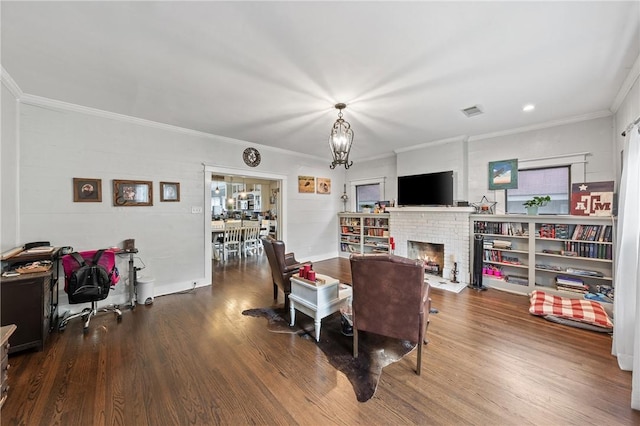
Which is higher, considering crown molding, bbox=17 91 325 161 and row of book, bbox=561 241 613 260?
crown molding, bbox=17 91 325 161

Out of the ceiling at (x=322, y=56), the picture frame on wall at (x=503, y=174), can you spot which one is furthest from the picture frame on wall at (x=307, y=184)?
the picture frame on wall at (x=503, y=174)

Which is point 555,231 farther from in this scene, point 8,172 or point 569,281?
point 8,172

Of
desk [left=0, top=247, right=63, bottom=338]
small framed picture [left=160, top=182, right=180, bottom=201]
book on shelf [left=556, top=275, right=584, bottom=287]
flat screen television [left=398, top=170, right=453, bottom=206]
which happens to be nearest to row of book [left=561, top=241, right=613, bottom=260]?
book on shelf [left=556, top=275, right=584, bottom=287]

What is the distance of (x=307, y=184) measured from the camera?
619cm

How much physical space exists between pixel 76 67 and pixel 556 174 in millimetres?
6504

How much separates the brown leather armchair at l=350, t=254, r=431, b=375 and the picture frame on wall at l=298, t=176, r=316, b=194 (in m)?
4.08

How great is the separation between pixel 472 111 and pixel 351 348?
3520 millimetres

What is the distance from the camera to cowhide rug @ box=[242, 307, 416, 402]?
2006 millimetres

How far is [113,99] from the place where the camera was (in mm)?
3035

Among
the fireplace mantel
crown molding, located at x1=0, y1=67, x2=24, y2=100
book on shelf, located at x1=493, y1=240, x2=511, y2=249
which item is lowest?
book on shelf, located at x1=493, y1=240, x2=511, y2=249

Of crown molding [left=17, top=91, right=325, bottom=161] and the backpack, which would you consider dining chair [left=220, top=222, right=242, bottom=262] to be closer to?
crown molding [left=17, top=91, right=325, bottom=161]

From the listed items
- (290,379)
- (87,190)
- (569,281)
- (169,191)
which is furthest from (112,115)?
(569,281)

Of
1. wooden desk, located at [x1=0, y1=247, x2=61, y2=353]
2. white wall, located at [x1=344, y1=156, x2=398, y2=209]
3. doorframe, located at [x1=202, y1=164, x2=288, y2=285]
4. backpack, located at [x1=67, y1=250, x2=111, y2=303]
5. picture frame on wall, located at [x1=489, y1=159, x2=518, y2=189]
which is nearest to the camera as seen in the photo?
wooden desk, located at [x1=0, y1=247, x2=61, y2=353]

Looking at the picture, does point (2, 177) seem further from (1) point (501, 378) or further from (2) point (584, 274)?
(2) point (584, 274)
